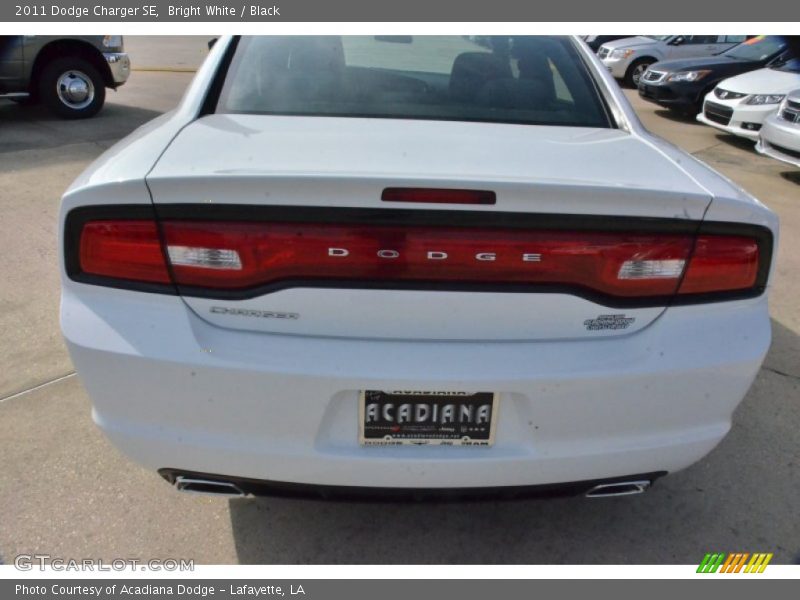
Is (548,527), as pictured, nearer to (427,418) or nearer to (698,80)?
(427,418)

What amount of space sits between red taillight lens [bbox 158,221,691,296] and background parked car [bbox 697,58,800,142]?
8.29 meters

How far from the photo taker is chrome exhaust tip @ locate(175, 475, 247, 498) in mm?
1879

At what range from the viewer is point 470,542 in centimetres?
230

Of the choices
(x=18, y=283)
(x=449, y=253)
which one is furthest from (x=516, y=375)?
(x=18, y=283)

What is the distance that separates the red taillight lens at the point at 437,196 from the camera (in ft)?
5.46

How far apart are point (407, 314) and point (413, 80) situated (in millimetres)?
1253

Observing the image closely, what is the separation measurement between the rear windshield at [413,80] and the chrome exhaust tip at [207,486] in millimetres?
1220

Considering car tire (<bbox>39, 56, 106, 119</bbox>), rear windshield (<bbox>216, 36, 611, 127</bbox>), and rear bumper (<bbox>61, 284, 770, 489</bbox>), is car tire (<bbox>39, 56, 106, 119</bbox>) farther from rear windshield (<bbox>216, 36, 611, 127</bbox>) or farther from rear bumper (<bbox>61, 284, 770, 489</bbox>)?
rear bumper (<bbox>61, 284, 770, 489</bbox>)

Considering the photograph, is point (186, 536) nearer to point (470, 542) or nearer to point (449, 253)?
point (470, 542)

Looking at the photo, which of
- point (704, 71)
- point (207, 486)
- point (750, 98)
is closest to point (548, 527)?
point (207, 486)

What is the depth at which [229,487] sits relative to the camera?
6.18 ft

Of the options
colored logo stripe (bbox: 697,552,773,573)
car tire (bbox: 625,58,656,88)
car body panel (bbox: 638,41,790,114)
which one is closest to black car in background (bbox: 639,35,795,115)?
car body panel (bbox: 638,41,790,114)

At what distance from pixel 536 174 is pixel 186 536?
1.59 meters
